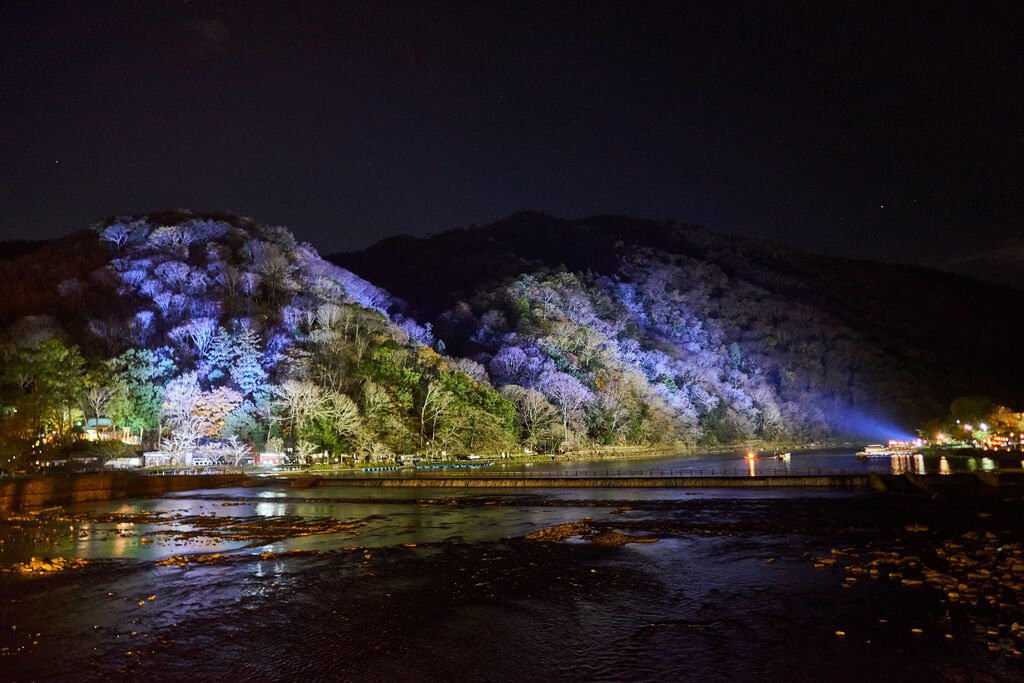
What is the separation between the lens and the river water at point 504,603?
25.5 feet

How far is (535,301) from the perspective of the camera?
86.2m

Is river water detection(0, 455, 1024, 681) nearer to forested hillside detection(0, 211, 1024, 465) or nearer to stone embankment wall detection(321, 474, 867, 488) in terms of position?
stone embankment wall detection(321, 474, 867, 488)

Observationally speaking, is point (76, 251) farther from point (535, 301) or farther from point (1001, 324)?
point (1001, 324)

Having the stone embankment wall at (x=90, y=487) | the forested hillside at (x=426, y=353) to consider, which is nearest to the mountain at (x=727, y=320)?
the forested hillside at (x=426, y=353)

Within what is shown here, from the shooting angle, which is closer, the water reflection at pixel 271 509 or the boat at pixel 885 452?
the water reflection at pixel 271 509

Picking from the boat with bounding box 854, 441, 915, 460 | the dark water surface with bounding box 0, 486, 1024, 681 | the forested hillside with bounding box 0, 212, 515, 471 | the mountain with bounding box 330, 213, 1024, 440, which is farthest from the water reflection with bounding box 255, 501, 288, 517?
the boat with bounding box 854, 441, 915, 460

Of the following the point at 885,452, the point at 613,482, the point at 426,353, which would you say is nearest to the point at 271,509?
the point at 613,482

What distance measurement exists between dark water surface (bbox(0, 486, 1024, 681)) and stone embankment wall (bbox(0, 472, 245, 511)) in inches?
307

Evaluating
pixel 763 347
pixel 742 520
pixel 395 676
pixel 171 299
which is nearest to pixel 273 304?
pixel 171 299

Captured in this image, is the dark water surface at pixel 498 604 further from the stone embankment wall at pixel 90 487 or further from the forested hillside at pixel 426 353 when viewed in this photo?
the forested hillside at pixel 426 353

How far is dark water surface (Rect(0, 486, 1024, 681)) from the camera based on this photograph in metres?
7.75

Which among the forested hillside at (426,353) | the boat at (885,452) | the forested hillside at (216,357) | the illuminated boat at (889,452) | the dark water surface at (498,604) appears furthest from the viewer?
the illuminated boat at (889,452)

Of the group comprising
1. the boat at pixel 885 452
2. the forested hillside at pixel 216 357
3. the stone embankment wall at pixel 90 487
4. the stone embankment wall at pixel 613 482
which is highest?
the forested hillside at pixel 216 357

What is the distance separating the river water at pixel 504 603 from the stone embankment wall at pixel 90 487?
6707 mm
